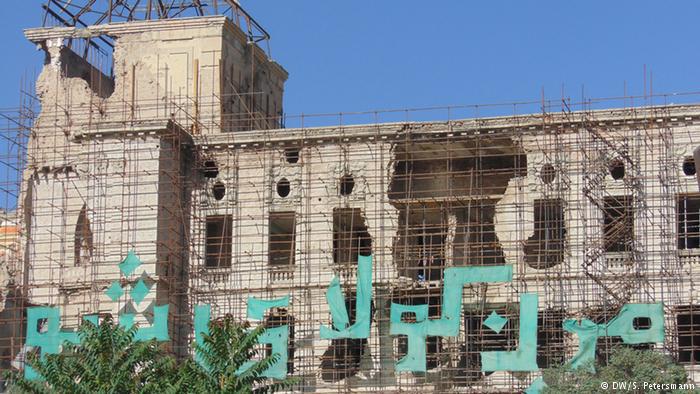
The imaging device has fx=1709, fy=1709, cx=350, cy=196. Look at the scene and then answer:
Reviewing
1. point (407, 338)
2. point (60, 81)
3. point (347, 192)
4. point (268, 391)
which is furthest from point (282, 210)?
point (268, 391)

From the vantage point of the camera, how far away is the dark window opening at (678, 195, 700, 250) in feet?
141

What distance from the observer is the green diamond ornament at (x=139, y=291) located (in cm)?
4453

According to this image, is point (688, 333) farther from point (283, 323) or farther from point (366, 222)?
point (283, 323)

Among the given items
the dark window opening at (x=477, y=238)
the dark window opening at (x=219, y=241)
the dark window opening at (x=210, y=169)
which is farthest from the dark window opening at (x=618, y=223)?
the dark window opening at (x=210, y=169)

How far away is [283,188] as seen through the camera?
4609 cm

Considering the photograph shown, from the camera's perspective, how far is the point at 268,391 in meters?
31.9

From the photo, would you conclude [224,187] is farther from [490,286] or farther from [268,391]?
[268,391]

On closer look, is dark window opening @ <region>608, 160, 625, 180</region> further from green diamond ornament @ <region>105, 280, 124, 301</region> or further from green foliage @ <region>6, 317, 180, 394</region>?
green foliage @ <region>6, 317, 180, 394</region>

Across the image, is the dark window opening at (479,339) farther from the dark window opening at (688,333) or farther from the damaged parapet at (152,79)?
the damaged parapet at (152,79)

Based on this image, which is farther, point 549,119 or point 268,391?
point 549,119

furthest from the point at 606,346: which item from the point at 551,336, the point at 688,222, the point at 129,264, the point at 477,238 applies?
the point at 129,264

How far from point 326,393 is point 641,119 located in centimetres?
1064

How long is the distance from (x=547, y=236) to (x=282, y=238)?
7.62 metres

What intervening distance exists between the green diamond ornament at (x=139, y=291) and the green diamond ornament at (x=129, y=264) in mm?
389
